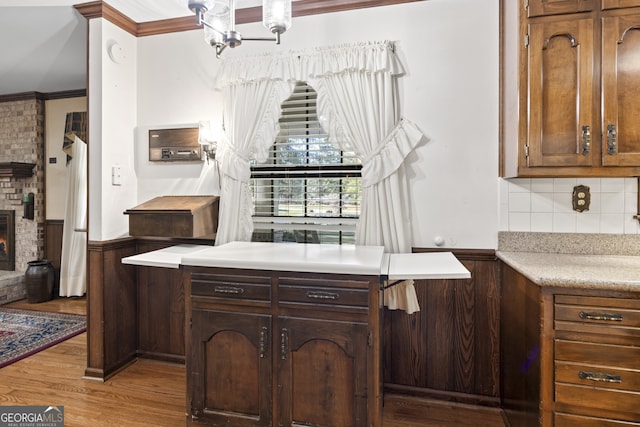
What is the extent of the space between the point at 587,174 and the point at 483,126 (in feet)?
2.10

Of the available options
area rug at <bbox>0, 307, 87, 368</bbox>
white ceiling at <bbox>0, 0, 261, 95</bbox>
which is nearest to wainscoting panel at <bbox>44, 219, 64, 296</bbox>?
area rug at <bbox>0, 307, 87, 368</bbox>

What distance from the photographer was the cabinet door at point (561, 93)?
73.8 inches

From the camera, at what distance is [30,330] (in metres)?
3.46

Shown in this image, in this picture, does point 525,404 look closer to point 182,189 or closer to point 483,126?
point 483,126

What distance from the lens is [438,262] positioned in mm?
1955

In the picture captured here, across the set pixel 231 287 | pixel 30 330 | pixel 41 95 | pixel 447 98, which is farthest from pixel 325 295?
pixel 41 95

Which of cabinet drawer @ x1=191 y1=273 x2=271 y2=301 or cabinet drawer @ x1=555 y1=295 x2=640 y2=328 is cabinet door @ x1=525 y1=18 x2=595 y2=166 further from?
cabinet drawer @ x1=191 y1=273 x2=271 y2=301

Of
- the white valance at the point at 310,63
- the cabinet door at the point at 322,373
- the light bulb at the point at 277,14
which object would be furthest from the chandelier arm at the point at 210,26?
the cabinet door at the point at 322,373

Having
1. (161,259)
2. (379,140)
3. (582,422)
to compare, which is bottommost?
(582,422)

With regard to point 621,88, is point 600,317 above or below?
below

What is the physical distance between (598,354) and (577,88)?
4.12ft

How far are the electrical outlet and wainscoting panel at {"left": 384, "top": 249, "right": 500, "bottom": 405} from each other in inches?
21.3

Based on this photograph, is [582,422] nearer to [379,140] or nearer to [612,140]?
[612,140]

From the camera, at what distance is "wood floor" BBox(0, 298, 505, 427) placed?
216 cm
